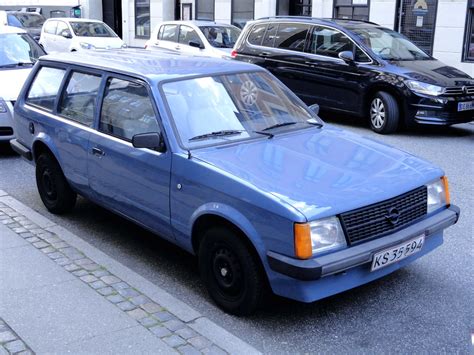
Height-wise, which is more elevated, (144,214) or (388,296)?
(144,214)

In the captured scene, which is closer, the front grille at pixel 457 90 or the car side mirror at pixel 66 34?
the front grille at pixel 457 90

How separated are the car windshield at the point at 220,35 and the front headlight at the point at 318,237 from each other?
12142 millimetres

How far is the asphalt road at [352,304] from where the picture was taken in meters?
3.76

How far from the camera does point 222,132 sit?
459 centimetres

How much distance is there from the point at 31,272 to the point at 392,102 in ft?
23.0

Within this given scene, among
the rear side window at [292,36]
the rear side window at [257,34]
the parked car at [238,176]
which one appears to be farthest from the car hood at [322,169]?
the rear side window at [257,34]

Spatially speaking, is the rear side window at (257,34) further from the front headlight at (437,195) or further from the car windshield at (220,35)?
the front headlight at (437,195)

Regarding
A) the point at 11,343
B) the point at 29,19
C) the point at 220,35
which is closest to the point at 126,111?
the point at 11,343

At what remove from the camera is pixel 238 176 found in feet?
13.0

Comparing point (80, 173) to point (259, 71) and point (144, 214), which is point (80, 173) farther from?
point (259, 71)

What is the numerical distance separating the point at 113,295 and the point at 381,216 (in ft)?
6.25

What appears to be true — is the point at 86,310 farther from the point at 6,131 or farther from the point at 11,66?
the point at 11,66

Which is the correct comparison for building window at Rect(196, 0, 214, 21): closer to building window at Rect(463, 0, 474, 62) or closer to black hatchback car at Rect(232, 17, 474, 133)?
building window at Rect(463, 0, 474, 62)

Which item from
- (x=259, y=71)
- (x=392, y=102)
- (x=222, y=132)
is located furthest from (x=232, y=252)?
(x=392, y=102)
